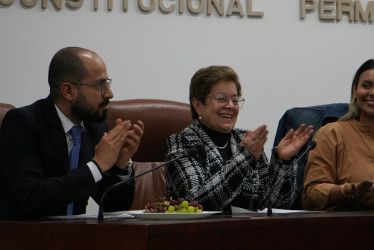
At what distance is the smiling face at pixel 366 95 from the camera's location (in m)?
3.37

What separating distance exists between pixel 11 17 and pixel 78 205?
1.50 meters

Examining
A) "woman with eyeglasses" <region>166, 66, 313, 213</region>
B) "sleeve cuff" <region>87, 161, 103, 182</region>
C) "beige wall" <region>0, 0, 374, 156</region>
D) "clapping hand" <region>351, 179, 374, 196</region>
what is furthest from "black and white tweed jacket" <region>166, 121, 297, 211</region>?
"beige wall" <region>0, 0, 374, 156</region>

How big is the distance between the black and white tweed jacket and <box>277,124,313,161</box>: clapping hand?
5 centimetres

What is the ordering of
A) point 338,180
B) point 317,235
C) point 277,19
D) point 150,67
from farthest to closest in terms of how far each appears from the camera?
point 277,19, point 150,67, point 338,180, point 317,235

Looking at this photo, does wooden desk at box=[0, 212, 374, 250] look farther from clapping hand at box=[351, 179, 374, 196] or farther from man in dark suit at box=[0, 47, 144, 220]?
clapping hand at box=[351, 179, 374, 196]

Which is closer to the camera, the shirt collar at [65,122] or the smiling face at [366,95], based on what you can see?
the shirt collar at [65,122]

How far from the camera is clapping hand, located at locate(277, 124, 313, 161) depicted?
111 inches

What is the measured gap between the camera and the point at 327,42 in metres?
4.51

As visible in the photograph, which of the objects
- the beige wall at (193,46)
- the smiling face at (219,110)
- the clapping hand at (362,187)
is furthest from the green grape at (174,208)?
the beige wall at (193,46)

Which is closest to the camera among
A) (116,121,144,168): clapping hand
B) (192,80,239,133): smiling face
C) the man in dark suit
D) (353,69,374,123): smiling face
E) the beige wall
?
the man in dark suit

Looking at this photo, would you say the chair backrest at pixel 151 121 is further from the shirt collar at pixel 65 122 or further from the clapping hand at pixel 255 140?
the clapping hand at pixel 255 140

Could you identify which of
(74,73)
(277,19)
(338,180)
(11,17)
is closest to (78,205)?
(74,73)

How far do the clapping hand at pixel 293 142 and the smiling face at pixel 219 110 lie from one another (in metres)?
0.35

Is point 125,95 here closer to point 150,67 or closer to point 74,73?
point 150,67
